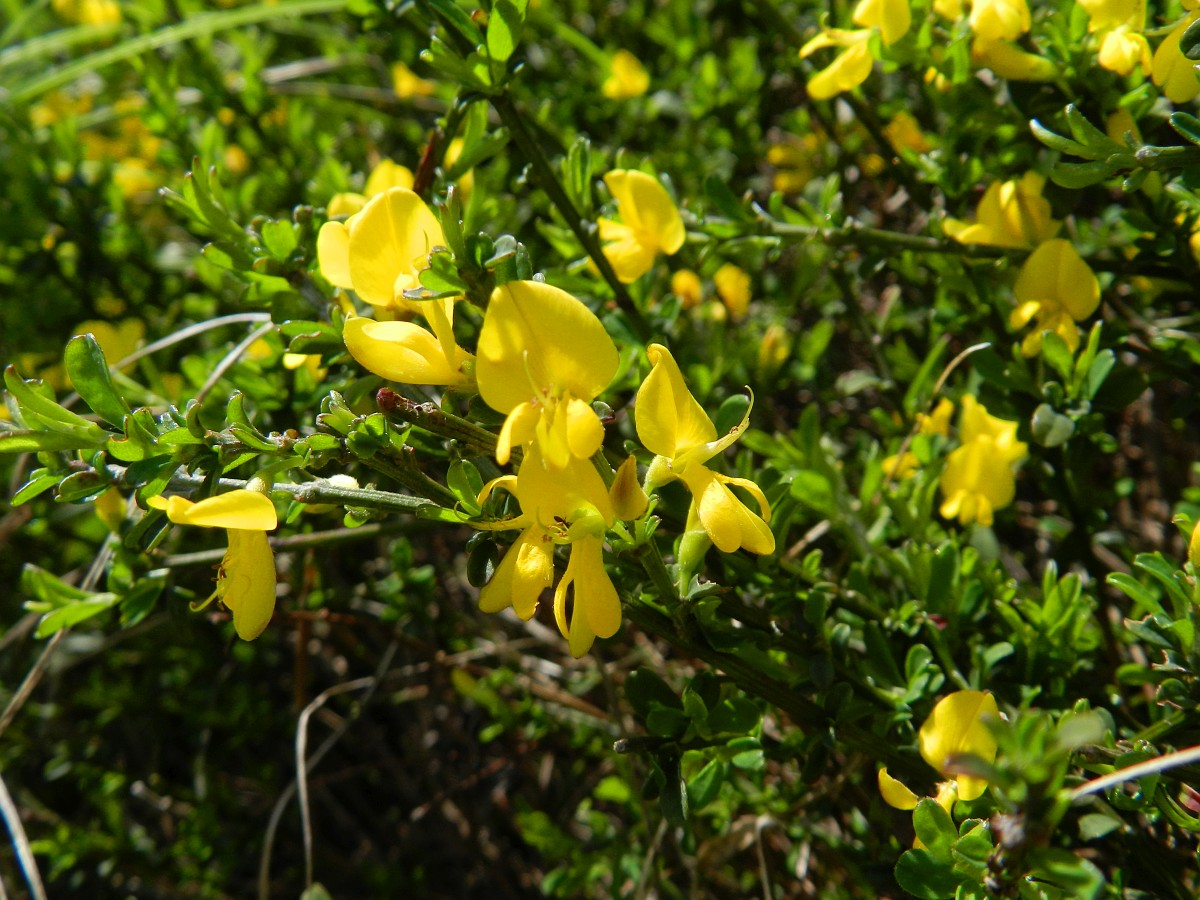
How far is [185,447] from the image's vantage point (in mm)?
732

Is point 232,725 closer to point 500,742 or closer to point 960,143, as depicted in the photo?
point 500,742

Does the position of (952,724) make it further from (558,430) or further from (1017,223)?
(1017,223)

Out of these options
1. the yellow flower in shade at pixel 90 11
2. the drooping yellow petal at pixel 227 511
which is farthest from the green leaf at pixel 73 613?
the yellow flower in shade at pixel 90 11

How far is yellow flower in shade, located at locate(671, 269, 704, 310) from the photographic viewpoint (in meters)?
1.54

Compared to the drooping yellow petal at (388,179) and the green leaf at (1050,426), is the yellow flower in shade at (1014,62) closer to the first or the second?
the green leaf at (1050,426)

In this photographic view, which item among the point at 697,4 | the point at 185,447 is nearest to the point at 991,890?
the point at 185,447

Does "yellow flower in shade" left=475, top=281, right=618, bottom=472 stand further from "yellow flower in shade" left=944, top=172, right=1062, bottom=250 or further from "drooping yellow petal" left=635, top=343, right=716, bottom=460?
"yellow flower in shade" left=944, top=172, right=1062, bottom=250

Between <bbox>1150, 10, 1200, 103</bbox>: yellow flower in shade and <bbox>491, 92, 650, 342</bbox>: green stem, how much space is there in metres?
0.56

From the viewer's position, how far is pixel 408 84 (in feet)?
6.75

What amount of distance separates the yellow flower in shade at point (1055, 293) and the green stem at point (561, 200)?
42 cm

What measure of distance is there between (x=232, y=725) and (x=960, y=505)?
1378mm

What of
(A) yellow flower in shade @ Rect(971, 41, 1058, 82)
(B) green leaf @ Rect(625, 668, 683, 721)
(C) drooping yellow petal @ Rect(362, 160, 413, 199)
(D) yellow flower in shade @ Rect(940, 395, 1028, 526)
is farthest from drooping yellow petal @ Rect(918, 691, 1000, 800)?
(C) drooping yellow petal @ Rect(362, 160, 413, 199)

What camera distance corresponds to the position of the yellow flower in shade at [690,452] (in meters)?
0.73

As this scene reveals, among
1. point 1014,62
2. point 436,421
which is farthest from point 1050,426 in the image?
point 436,421
